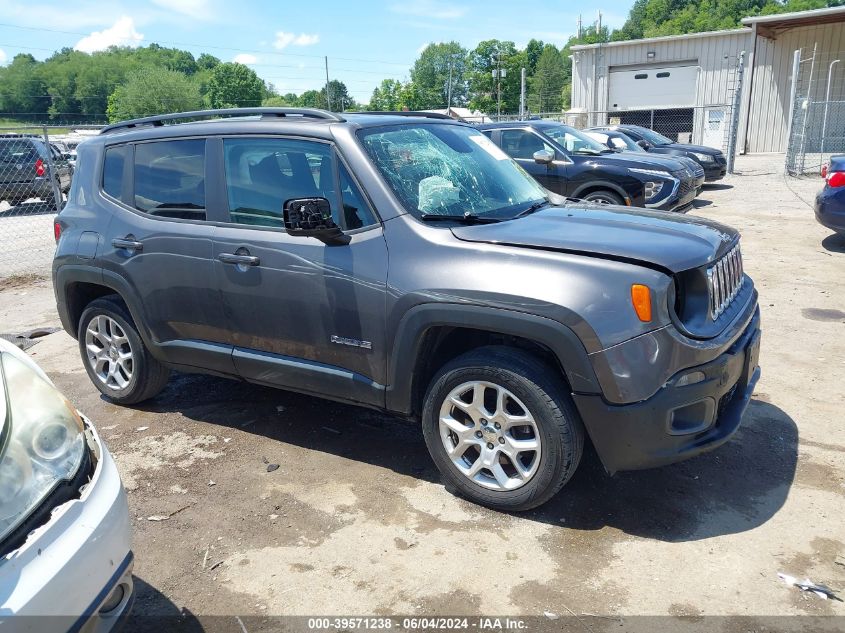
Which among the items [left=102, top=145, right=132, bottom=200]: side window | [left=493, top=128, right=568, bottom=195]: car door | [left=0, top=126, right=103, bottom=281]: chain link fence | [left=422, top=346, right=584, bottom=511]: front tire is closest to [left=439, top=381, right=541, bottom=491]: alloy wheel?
[left=422, top=346, right=584, bottom=511]: front tire

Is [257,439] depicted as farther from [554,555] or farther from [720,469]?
[720,469]

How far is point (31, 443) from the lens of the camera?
206 centimetres

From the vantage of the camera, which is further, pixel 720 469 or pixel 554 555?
pixel 720 469

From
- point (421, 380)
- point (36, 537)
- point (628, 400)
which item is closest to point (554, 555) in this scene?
point (628, 400)

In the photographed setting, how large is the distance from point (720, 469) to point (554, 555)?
127 centimetres

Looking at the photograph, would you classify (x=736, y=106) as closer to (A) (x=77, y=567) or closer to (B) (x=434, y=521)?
(B) (x=434, y=521)

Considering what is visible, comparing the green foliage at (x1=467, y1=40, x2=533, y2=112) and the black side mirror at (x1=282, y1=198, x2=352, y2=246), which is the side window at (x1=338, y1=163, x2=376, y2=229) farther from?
the green foliage at (x1=467, y1=40, x2=533, y2=112)

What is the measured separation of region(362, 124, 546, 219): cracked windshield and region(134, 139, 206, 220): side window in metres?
1.21

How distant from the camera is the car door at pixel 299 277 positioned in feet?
11.7

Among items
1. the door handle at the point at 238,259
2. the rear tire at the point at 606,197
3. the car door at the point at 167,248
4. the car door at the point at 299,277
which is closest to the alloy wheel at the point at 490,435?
the car door at the point at 299,277

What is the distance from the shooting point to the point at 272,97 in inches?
4616

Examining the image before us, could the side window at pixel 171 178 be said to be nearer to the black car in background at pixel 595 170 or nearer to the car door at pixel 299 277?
the car door at pixel 299 277

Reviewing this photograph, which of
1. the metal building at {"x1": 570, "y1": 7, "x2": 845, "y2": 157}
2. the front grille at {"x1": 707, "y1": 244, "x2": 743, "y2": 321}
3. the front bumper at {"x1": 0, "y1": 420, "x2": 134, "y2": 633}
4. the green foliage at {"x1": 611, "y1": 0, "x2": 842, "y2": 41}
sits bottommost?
the front bumper at {"x1": 0, "y1": 420, "x2": 134, "y2": 633}

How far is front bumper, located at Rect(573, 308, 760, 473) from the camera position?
2973mm
